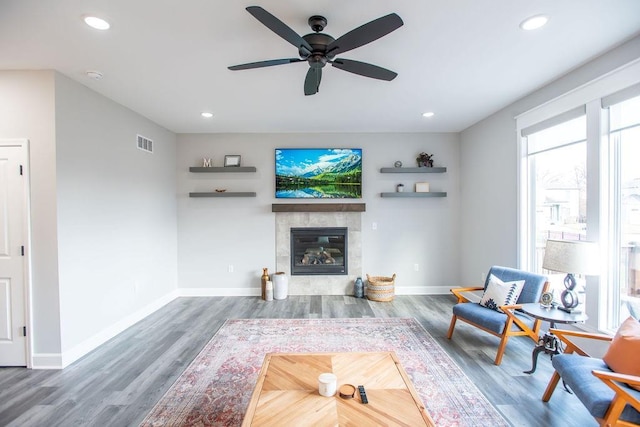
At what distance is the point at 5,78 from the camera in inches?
102

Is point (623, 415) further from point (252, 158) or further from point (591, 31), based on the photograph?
point (252, 158)

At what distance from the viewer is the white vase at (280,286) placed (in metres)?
4.59

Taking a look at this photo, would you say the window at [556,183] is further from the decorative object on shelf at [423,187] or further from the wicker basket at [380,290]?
the wicker basket at [380,290]

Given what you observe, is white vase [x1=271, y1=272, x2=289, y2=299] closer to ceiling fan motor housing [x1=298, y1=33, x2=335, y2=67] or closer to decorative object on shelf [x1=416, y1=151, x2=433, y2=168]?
decorative object on shelf [x1=416, y1=151, x2=433, y2=168]

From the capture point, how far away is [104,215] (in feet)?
10.5

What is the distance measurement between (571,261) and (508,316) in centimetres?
75

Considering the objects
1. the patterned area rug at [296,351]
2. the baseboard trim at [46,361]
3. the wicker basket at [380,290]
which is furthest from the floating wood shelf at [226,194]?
the baseboard trim at [46,361]

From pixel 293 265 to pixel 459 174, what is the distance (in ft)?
10.5

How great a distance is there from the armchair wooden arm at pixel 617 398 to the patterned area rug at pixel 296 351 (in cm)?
61

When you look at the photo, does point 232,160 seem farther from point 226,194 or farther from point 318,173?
point 318,173

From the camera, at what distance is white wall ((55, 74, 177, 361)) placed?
273 cm

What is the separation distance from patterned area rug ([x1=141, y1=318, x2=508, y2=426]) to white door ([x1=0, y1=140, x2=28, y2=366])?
1.66 m

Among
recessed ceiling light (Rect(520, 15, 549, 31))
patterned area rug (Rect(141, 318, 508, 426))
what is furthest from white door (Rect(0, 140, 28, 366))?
recessed ceiling light (Rect(520, 15, 549, 31))

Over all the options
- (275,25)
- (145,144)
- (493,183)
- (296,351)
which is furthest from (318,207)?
(275,25)
